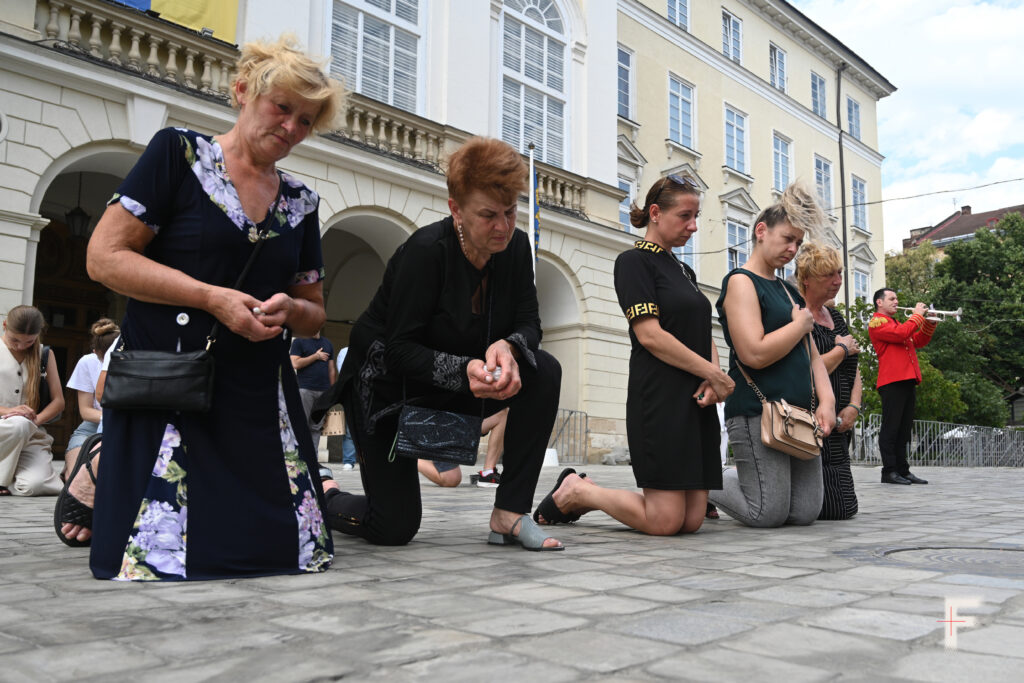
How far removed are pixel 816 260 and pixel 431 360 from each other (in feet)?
8.92

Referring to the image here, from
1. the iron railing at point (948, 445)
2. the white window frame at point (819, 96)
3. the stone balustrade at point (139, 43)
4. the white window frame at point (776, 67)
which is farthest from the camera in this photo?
the white window frame at point (819, 96)

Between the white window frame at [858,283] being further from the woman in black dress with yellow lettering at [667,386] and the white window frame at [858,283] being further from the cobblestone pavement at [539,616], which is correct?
the cobblestone pavement at [539,616]

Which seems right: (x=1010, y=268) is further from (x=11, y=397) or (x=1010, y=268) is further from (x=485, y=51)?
(x=11, y=397)

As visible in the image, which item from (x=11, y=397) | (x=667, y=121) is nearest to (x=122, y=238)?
(x=11, y=397)

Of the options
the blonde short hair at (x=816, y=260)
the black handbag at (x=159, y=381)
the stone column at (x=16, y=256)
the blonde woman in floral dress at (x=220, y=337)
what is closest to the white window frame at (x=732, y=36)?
the stone column at (x=16, y=256)

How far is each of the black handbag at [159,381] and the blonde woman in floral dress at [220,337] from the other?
0.40 ft

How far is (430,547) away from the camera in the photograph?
11.7 feet

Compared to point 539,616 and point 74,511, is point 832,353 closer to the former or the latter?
point 539,616

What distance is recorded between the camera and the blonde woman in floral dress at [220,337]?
2662 millimetres

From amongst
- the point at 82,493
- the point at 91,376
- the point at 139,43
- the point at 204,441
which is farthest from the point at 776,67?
the point at 204,441

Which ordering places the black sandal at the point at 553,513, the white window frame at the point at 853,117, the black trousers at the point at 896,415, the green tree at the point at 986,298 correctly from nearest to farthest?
the black sandal at the point at 553,513 → the black trousers at the point at 896,415 → the white window frame at the point at 853,117 → the green tree at the point at 986,298

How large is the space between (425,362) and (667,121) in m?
20.8

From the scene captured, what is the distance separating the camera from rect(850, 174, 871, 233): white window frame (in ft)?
104

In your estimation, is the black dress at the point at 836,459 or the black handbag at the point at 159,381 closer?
the black handbag at the point at 159,381
